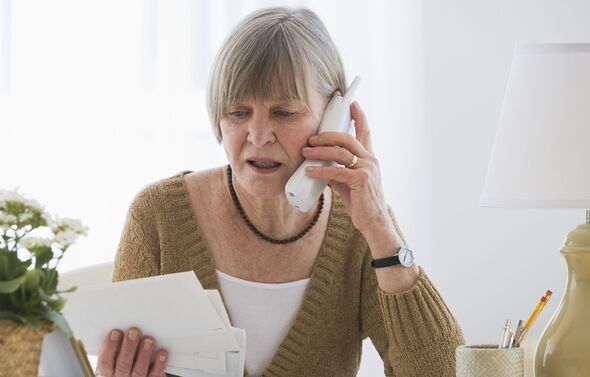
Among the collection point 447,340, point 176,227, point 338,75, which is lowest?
point 447,340

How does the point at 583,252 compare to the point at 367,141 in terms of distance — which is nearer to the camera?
the point at 583,252

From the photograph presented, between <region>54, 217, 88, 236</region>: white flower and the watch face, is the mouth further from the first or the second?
<region>54, 217, 88, 236</region>: white flower

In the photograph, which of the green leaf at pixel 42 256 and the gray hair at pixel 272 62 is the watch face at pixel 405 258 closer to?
the gray hair at pixel 272 62

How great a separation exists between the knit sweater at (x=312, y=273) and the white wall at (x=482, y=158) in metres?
1.57

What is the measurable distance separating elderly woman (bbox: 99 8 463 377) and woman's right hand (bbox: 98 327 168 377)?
1.43 ft

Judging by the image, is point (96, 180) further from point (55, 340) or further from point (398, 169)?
point (55, 340)

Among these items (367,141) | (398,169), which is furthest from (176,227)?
(398,169)

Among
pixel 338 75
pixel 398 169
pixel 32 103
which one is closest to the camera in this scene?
pixel 338 75

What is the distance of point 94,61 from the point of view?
2.92 m

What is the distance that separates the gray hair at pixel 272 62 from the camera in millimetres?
1649

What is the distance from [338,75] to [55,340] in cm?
92

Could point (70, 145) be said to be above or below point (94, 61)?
below

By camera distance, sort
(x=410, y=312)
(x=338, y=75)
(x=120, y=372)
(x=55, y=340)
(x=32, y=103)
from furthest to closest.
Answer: (x=32, y=103) < (x=338, y=75) < (x=410, y=312) < (x=120, y=372) < (x=55, y=340)

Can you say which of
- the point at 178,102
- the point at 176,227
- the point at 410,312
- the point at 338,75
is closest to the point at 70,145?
the point at 178,102
